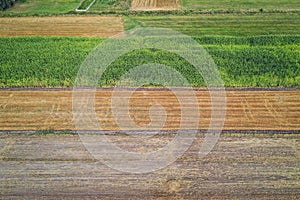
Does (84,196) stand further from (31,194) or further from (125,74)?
(125,74)

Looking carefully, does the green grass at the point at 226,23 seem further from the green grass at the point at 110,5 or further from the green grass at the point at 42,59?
the green grass at the point at 42,59

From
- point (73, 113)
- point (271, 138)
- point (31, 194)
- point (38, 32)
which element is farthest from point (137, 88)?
point (38, 32)

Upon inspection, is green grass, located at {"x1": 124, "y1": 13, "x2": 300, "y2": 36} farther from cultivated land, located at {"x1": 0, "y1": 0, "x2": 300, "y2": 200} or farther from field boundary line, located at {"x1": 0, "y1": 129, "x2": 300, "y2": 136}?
field boundary line, located at {"x1": 0, "y1": 129, "x2": 300, "y2": 136}

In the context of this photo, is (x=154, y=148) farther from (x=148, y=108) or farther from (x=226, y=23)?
(x=226, y=23)

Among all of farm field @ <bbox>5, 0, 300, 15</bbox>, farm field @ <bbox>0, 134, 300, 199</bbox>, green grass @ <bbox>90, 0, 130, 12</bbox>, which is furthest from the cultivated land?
green grass @ <bbox>90, 0, 130, 12</bbox>

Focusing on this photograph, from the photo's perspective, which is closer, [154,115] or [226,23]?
[154,115]

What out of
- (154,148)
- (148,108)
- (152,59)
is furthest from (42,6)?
(154,148)
